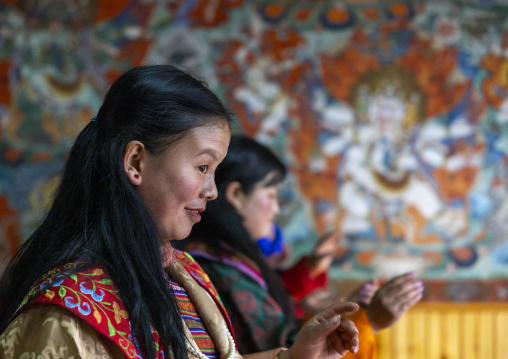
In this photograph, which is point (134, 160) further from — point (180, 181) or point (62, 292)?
point (62, 292)

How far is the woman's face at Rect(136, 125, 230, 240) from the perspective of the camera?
117cm

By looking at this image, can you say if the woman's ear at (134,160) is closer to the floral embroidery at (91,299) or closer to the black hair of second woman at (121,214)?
the black hair of second woman at (121,214)

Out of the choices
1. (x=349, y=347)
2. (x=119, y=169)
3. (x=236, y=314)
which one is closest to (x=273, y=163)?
(x=236, y=314)

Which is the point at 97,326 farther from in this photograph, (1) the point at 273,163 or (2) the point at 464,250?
(2) the point at 464,250

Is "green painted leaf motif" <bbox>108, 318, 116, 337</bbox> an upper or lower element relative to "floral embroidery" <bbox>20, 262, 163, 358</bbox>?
lower

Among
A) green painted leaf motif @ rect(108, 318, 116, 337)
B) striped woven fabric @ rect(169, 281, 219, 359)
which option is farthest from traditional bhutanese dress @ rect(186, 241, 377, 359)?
green painted leaf motif @ rect(108, 318, 116, 337)

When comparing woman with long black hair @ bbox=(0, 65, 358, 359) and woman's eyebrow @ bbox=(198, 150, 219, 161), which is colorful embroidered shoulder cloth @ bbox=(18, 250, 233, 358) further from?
woman's eyebrow @ bbox=(198, 150, 219, 161)

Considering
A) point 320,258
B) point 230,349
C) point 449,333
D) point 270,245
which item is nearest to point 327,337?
point 230,349

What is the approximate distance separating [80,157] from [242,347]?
840 mm

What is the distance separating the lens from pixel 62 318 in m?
0.99

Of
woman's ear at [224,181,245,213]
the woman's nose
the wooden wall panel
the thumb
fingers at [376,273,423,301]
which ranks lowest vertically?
the wooden wall panel

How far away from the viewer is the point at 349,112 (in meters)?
3.72

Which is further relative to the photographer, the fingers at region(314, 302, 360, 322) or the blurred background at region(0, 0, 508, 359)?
the blurred background at region(0, 0, 508, 359)

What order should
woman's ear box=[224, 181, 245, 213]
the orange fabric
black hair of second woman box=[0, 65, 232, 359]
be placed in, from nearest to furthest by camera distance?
black hair of second woman box=[0, 65, 232, 359] → the orange fabric → woman's ear box=[224, 181, 245, 213]
